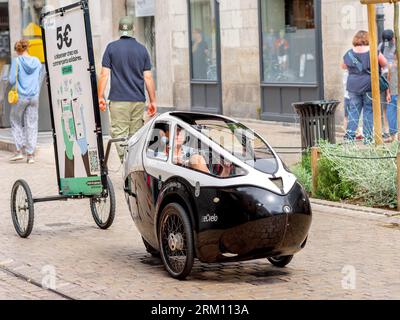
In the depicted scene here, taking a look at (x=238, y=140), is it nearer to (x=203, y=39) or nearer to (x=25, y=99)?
(x=25, y=99)

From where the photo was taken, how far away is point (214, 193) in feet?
26.2

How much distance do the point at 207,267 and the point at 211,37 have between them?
15.2 m

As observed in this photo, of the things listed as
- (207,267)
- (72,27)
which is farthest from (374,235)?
(72,27)

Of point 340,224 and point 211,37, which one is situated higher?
point 211,37

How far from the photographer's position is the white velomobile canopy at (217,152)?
8.03m

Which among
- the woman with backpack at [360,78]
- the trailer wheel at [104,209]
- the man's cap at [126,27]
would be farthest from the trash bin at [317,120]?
the woman with backpack at [360,78]

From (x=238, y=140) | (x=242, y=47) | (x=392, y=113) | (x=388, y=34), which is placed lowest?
(x=392, y=113)

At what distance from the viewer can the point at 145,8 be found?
86.3 ft

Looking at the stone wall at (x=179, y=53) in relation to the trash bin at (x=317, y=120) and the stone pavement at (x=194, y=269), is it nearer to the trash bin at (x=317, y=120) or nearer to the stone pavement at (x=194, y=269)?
the trash bin at (x=317, y=120)

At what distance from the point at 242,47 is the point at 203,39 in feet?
5.62

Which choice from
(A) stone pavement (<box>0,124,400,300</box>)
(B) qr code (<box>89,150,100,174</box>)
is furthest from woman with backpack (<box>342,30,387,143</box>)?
(B) qr code (<box>89,150,100,174</box>)

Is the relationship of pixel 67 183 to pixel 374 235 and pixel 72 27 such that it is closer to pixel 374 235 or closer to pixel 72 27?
pixel 72 27

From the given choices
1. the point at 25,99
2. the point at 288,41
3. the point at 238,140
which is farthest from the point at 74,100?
the point at 288,41
